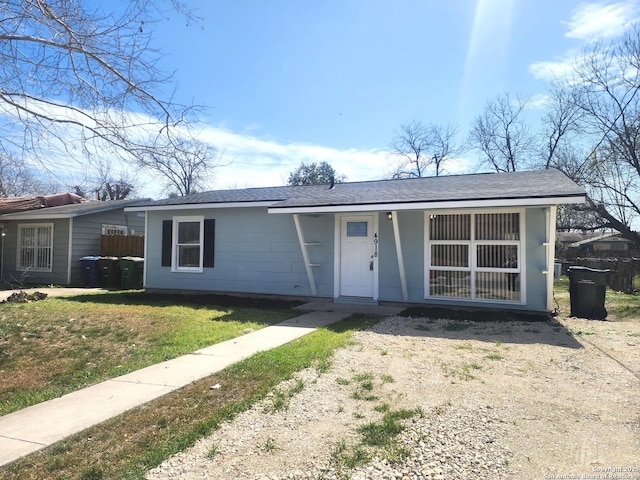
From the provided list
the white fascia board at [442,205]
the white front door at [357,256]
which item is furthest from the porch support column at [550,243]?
the white front door at [357,256]

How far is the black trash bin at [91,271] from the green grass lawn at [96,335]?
4.15 metres

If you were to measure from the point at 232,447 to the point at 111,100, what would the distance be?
527 centimetres

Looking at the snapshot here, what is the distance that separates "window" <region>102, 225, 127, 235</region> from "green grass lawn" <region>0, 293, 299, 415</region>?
6021mm

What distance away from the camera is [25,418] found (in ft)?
12.7

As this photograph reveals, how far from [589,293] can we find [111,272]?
46.4ft

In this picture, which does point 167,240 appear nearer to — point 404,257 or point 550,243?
point 404,257

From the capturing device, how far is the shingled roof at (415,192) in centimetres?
820

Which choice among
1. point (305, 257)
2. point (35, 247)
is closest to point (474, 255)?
point (305, 257)

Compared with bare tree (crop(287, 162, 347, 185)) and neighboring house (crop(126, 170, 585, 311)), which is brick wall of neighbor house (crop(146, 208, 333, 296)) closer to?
neighboring house (crop(126, 170, 585, 311))

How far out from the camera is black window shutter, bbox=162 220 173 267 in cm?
1248

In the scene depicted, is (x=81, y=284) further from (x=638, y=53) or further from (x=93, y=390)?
(x=638, y=53)

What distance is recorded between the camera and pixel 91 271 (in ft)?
→ 50.6

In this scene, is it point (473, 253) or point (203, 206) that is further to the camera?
point (203, 206)

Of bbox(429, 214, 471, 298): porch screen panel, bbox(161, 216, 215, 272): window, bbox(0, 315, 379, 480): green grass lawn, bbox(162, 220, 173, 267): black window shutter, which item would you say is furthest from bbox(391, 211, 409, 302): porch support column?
bbox(162, 220, 173, 267): black window shutter
